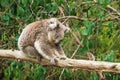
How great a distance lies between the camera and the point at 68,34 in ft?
20.7

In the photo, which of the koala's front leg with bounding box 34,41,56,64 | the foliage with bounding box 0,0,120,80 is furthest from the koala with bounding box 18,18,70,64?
the foliage with bounding box 0,0,120,80

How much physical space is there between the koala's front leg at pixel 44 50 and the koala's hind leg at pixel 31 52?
0.08 meters

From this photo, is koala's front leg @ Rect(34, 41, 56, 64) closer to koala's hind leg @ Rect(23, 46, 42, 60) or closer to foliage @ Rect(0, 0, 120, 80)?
koala's hind leg @ Rect(23, 46, 42, 60)

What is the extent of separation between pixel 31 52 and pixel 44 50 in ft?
0.68

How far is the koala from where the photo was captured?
464 cm

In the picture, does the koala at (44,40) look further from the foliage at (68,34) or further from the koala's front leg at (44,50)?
the foliage at (68,34)

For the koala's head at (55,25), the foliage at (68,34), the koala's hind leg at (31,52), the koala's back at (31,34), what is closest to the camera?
the koala's head at (55,25)

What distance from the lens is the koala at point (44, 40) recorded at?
4.64 m

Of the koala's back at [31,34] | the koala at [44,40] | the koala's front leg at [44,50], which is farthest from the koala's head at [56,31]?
the koala's back at [31,34]

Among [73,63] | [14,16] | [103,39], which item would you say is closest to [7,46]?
[14,16]

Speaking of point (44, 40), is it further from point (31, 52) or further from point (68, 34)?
point (68, 34)

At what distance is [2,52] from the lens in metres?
5.14

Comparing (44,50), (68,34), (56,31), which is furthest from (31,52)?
(68,34)

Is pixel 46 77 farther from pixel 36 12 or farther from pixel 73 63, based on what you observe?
pixel 73 63
